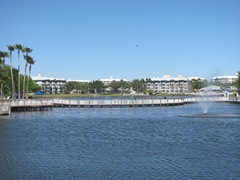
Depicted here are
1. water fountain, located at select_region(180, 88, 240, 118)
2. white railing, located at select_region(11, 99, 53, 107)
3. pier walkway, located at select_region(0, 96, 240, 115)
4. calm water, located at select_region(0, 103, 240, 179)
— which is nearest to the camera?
calm water, located at select_region(0, 103, 240, 179)

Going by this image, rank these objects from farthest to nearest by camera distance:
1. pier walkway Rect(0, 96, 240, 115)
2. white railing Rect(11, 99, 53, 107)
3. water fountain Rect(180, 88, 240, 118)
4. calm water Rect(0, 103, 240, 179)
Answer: pier walkway Rect(0, 96, 240, 115), white railing Rect(11, 99, 53, 107), water fountain Rect(180, 88, 240, 118), calm water Rect(0, 103, 240, 179)

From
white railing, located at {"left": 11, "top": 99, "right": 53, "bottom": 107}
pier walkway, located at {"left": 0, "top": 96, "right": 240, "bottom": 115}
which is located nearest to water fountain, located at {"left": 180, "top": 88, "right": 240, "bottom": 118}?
pier walkway, located at {"left": 0, "top": 96, "right": 240, "bottom": 115}

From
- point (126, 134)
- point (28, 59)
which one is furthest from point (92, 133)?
point (28, 59)

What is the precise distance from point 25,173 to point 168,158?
9.71 meters

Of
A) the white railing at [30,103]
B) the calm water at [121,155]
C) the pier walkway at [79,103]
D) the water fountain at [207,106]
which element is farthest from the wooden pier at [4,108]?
the water fountain at [207,106]

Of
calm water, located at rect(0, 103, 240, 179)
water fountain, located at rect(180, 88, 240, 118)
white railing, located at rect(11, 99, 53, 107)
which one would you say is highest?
white railing, located at rect(11, 99, 53, 107)

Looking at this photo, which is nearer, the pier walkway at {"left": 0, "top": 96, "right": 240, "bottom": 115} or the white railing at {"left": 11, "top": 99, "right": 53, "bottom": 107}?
the white railing at {"left": 11, "top": 99, "right": 53, "bottom": 107}

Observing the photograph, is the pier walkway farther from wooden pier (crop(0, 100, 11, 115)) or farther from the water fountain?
the water fountain

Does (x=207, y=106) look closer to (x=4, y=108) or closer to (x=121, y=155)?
(x=4, y=108)

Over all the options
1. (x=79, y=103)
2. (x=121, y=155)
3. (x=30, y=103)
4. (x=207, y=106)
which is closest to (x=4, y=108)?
(x=30, y=103)

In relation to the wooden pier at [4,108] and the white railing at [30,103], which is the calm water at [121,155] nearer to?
the wooden pier at [4,108]

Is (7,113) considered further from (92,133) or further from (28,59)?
(28,59)

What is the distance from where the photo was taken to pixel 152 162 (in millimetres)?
25625

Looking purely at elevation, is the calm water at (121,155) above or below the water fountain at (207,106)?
below
